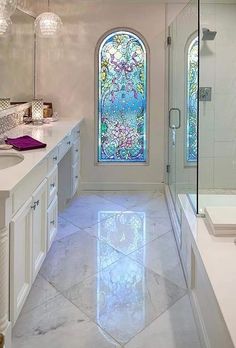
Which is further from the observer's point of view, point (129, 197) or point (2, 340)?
point (129, 197)

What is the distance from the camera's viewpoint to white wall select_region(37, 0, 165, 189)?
4.80 m

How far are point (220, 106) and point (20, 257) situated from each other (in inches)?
112

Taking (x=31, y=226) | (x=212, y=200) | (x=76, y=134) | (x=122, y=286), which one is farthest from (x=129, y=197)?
(x=31, y=226)

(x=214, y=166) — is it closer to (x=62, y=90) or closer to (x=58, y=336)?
(x=62, y=90)

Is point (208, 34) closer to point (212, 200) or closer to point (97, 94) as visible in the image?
point (97, 94)

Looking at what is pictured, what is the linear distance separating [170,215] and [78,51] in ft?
7.09

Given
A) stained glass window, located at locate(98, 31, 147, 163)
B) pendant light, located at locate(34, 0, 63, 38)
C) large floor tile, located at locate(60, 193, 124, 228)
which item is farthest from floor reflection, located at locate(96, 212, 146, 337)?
pendant light, located at locate(34, 0, 63, 38)

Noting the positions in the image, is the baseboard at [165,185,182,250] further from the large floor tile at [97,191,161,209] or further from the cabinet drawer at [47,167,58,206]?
the cabinet drawer at [47,167,58,206]

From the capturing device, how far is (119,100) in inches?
195

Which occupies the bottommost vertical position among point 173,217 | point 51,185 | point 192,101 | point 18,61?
point 173,217

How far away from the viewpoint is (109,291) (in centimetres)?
262

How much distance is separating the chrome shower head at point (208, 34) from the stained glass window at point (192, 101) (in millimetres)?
202

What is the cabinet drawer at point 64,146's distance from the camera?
11.1ft

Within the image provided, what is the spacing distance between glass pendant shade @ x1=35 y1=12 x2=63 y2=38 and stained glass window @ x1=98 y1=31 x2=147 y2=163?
2.14 ft
